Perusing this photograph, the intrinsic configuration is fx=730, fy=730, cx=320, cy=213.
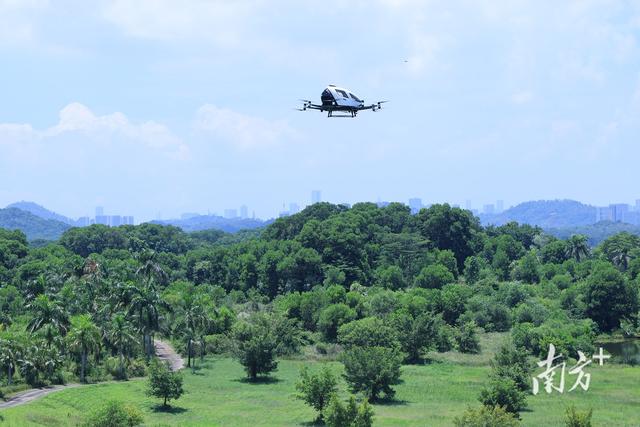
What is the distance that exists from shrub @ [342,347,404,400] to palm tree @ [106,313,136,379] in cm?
2055

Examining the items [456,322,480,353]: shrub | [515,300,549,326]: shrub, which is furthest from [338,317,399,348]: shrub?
[515,300,549,326]: shrub

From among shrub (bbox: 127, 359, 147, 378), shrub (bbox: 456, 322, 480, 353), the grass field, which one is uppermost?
shrub (bbox: 456, 322, 480, 353)

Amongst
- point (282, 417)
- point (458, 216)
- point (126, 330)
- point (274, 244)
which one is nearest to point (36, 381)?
point (126, 330)

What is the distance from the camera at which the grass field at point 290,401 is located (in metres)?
50.9

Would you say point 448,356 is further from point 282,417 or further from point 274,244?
point 274,244

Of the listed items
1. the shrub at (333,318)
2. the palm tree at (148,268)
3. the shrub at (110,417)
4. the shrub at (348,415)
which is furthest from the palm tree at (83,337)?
the shrub at (333,318)

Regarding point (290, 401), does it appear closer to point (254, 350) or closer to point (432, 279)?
point (254, 350)

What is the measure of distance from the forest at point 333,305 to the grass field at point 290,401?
200cm

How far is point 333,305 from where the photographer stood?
88875 mm

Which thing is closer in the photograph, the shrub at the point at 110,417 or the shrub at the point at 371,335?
the shrub at the point at 110,417

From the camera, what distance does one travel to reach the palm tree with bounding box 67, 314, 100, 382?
63312mm

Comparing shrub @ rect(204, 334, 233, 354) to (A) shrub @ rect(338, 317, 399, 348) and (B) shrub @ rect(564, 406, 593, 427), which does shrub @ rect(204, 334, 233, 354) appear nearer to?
(A) shrub @ rect(338, 317, 399, 348)

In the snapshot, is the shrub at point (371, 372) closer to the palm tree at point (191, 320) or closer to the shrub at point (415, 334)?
the shrub at point (415, 334)

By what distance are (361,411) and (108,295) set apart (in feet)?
143
